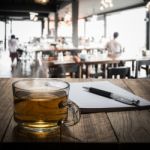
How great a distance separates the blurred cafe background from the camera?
665 centimetres

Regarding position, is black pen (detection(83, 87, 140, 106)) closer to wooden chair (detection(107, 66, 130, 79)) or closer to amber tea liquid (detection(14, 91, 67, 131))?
amber tea liquid (detection(14, 91, 67, 131))

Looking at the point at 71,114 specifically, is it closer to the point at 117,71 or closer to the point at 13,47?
the point at 117,71

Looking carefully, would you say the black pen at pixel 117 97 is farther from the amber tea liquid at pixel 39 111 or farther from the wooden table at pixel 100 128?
the amber tea liquid at pixel 39 111

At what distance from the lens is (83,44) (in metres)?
13.2

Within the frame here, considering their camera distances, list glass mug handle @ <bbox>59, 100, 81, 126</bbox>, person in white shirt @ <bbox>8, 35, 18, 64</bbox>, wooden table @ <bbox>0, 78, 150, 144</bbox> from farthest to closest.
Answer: person in white shirt @ <bbox>8, 35, 18, 64</bbox>
glass mug handle @ <bbox>59, 100, 81, 126</bbox>
wooden table @ <bbox>0, 78, 150, 144</bbox>

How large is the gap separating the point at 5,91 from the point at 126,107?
23.1 inches

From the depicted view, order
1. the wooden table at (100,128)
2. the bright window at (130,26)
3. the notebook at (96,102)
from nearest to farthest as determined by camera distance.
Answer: the wooden table at (100,128) < the notebook at (96,102) < the bright window at (130,26)

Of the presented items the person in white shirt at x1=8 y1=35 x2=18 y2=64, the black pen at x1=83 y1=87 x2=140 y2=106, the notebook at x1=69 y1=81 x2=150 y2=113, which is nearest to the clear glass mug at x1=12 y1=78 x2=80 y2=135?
the notebook at x1=69 y1=81 x2=150 y2=113

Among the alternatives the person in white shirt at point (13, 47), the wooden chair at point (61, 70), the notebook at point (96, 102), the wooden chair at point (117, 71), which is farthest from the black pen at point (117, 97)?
the person in white shirt at point (13, 47)

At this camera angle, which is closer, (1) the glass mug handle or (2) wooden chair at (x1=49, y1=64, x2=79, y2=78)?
(1) the glass mug handle

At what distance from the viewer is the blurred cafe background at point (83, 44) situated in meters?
6.65

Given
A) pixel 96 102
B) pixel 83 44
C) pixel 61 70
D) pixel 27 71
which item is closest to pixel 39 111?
pixel 96 102

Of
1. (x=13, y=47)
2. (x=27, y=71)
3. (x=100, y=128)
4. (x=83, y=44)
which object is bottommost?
(x=27, y=71)
